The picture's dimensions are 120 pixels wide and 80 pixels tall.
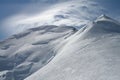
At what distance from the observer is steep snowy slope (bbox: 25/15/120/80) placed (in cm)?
3444

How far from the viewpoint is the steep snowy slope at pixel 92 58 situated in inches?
1356

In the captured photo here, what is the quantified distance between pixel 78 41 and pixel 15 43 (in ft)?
90.6

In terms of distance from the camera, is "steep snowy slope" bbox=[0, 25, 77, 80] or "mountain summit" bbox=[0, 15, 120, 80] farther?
"steep snowy slope" bbox=[0, 25, 77, 80]

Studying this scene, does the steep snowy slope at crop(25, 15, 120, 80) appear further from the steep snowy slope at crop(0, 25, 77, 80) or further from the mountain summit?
the steep snowy slope at crop(0, 25, 77, 80)

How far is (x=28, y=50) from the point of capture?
220 feet

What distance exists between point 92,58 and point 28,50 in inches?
1141

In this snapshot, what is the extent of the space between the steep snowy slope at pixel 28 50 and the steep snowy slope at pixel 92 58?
946 cm

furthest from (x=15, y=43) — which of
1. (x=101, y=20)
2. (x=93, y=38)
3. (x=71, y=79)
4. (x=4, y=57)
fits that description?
(x=71, y=79)

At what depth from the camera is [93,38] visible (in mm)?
49062

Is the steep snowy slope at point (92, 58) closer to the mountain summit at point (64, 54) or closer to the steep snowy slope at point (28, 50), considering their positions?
the mountain summit at point (64, 54)

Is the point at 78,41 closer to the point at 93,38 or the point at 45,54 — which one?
the point at 93,38

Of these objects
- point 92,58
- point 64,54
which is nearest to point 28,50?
point 64,54

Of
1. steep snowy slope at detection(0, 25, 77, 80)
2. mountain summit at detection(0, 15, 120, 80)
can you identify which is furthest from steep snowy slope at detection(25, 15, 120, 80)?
steep snowy slope at detection(0, 25, 77, 80)

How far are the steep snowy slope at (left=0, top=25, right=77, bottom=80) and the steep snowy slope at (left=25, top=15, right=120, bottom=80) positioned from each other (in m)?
9.46
